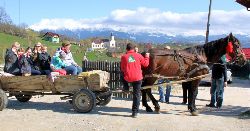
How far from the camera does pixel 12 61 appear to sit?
1267 centimetres

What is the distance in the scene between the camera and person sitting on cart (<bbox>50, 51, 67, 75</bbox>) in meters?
12.3

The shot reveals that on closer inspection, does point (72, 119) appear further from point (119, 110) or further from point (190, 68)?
point (190, 68)

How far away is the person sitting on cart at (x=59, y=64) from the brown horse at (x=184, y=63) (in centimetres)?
234

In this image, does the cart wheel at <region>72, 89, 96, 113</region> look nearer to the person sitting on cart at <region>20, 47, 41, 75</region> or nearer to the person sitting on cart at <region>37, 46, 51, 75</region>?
the person sitting on cart at <region>37, 46, 51, 75</region>

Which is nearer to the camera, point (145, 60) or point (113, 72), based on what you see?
point (145, 60)

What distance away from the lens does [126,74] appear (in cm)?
1130

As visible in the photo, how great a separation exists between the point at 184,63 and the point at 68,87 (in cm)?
327

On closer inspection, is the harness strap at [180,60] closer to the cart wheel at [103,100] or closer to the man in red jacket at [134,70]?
the man in red jacket at [134,70]

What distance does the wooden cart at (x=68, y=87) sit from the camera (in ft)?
38.7

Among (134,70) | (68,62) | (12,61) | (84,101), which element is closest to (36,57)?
(12,61)

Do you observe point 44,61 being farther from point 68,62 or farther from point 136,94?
point 136,94

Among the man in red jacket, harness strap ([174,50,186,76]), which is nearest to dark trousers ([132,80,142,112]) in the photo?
the man in red jacket

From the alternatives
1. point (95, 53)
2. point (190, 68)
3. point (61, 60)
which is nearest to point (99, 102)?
point (61, 60)

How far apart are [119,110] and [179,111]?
1.75 metres
